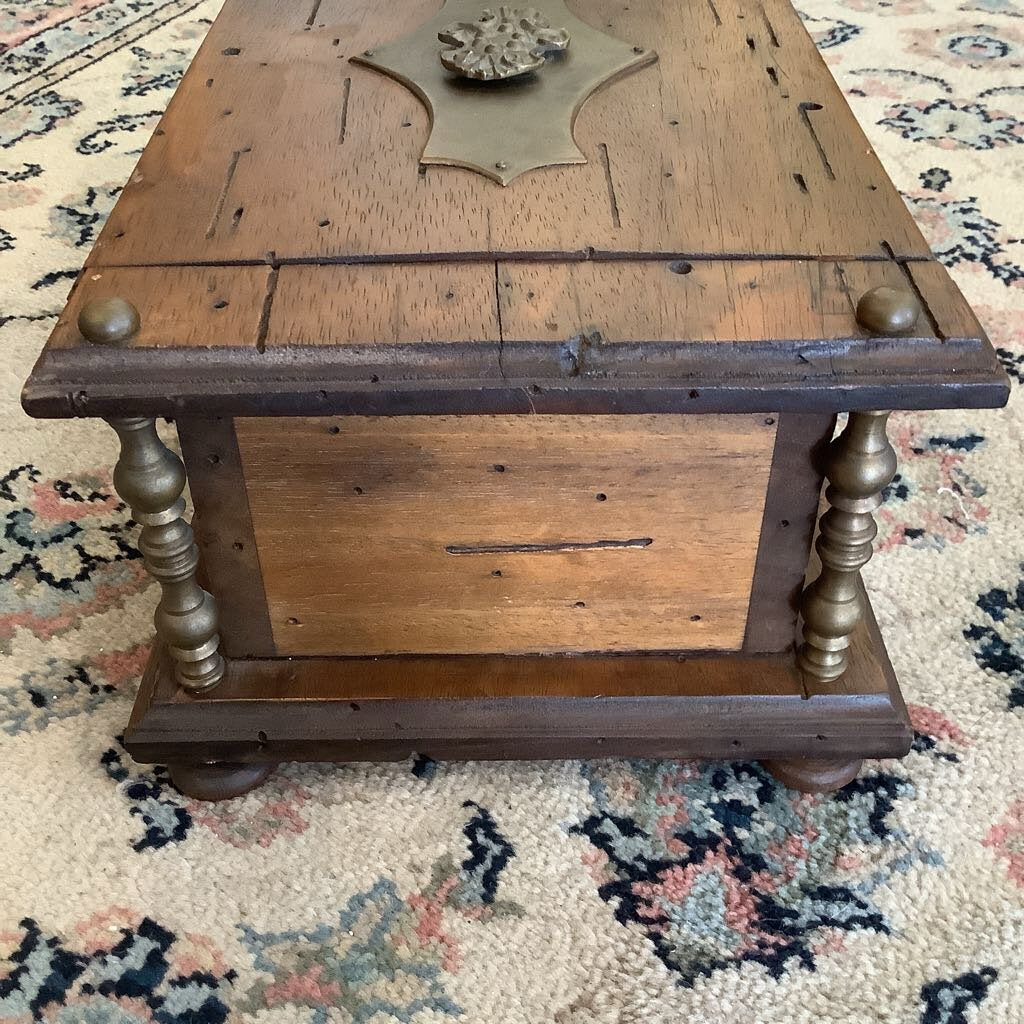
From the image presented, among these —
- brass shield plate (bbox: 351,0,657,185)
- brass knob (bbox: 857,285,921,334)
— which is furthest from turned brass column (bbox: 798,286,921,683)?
brass shield plate (bbox: 351,0,657,185)

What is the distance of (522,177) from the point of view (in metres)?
0.85

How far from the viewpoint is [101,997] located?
79cm

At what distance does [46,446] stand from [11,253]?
1.51 feet

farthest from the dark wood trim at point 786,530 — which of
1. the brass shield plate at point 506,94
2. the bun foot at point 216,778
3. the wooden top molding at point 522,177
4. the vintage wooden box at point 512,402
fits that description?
the bun foot at point 216,778

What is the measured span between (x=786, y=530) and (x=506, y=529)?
0.69 feet

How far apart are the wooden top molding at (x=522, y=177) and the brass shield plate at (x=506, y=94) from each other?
0.04 feet

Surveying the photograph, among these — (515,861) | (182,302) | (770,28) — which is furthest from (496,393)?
(770,28)

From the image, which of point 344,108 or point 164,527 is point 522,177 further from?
point 164,527

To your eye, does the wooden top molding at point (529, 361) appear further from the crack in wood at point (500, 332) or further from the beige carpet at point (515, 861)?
the beige carpet at point (515, 861)

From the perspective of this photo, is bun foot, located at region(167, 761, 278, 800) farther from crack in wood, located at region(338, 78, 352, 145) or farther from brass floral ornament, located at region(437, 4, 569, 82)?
brass floral ornament, located at region(437, 4, 569, 82)

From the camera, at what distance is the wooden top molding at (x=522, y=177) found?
30.7 inches

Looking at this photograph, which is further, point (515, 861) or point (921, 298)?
point (515, 861)

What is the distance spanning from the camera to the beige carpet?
2.60ft

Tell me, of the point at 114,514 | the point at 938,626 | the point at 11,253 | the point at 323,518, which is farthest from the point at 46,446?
the point at 938,626
